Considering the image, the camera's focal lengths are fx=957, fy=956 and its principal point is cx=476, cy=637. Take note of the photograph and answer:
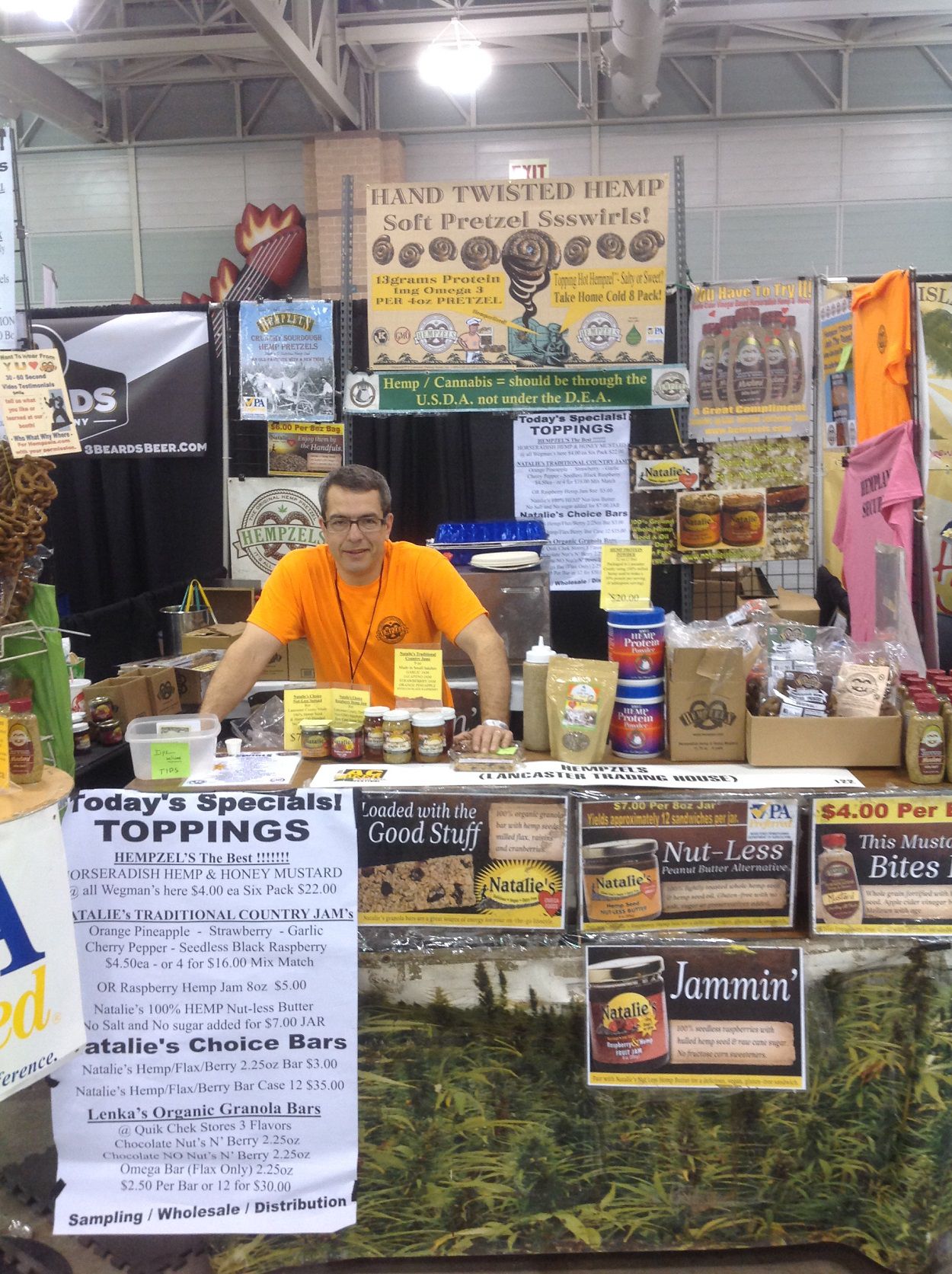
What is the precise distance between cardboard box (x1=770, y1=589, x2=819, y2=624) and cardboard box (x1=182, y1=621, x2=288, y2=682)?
219 centimetres

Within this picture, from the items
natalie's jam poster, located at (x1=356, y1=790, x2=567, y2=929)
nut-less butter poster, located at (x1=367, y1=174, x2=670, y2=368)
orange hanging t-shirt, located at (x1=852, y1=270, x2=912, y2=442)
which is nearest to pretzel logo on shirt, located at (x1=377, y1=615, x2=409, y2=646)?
natalie's jam poster, located at (x1=356, y1=790, x2=567, y2=929)

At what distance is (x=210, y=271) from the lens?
31.9 ft

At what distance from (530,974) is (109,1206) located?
2.84 feet

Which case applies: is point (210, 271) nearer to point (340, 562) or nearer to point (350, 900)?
point (340, 562)

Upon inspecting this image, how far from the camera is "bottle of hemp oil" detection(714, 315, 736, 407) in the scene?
4.33 m

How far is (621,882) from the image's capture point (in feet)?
5.72

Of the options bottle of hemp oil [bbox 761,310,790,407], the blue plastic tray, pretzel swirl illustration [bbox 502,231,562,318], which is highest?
pretzel swirl illustration [bbox 502,231,562,318]

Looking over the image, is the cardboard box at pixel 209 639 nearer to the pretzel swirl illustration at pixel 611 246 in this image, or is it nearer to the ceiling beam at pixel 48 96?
the pretzel swirl illustration at pixel 611 246

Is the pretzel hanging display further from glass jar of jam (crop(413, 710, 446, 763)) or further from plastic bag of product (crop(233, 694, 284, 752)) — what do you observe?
glass jar of jam (crop(413, 710, 446, 763))

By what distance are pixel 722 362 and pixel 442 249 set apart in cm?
136

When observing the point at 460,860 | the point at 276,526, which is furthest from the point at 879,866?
the point at 276,526

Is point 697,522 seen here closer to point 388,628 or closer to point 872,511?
point 872,511

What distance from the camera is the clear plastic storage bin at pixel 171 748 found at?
6.03 ft

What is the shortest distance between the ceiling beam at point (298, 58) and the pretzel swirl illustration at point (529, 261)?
12.6 feet
